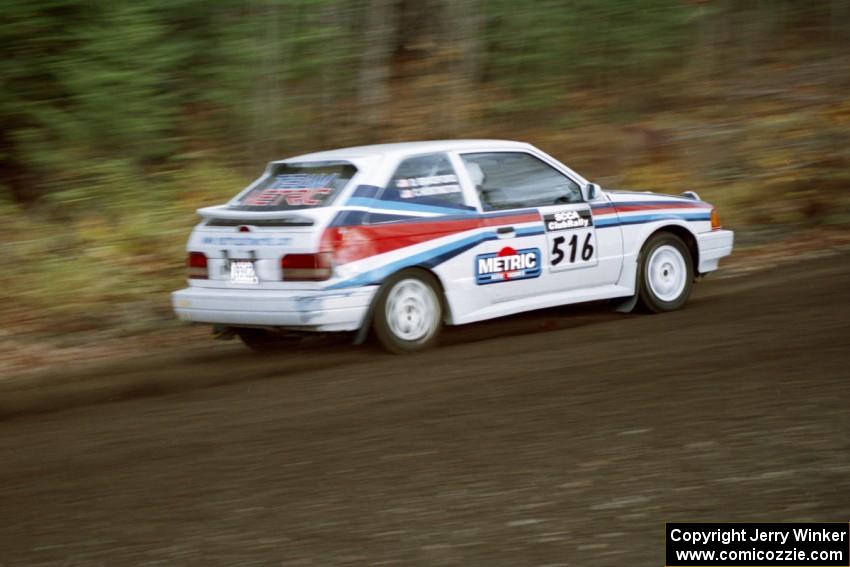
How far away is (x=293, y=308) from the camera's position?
7.81 m

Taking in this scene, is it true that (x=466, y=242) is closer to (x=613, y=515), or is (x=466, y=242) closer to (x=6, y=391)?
(x=6, y=391)

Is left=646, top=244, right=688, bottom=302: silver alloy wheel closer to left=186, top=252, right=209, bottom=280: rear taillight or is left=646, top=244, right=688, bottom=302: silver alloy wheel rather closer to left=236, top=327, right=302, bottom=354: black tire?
left=236, top=327, right=302, bottom=354: black tire

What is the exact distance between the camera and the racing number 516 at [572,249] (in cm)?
888

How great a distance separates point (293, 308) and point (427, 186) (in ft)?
4.62

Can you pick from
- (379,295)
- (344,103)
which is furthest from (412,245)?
(344,103)

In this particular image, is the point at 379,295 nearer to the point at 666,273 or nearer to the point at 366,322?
the point at 366,322

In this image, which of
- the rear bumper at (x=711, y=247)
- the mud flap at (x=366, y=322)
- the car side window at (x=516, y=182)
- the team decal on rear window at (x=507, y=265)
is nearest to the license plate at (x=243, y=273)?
the mud flap at (x=366, y=322)

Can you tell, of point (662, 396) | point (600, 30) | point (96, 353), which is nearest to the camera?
point (662, 396)

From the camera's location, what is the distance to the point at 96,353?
9.73 m

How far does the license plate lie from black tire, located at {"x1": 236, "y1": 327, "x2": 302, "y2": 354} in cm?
67

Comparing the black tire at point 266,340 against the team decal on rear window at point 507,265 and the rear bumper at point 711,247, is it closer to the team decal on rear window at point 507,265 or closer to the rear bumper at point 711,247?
the team decal on rear window at point 507,265

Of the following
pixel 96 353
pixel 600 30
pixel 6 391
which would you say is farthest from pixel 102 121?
pixel 600 30

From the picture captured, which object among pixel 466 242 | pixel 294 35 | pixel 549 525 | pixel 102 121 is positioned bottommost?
pixel 549 525

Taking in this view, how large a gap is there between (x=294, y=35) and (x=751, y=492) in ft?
37.9
